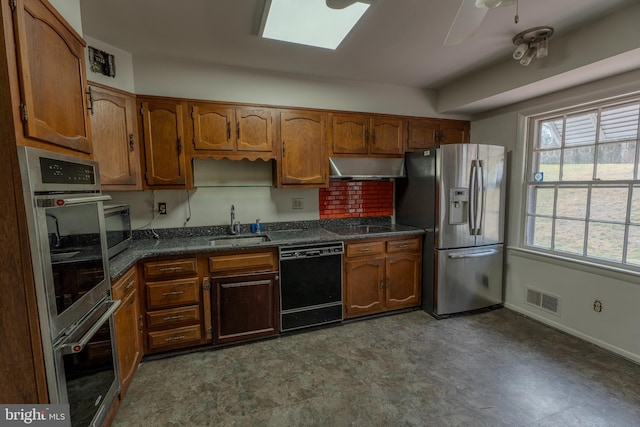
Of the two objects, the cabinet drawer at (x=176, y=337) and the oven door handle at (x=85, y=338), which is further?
the cabinet drawer at (x=176, y=337)

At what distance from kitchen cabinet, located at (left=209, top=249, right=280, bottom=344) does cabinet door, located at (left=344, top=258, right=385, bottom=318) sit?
2.34 feet

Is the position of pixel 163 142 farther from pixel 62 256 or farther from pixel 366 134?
pixel 366 134

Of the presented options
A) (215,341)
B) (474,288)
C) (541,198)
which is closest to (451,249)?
(474,288)

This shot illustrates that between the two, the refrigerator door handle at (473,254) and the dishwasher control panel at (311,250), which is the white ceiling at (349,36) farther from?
the refrigerator door handle at (473,254)

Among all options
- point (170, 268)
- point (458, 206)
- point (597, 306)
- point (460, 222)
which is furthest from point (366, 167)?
point (597, 306)

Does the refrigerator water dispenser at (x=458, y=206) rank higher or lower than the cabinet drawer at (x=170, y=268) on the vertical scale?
higher

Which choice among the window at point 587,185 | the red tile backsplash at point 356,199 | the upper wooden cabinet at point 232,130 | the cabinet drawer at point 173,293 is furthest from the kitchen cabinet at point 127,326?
the window at point 587,185

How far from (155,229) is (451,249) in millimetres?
2915

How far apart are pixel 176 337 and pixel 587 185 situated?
12.3 feet

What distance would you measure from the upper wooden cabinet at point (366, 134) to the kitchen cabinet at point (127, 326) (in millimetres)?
2098

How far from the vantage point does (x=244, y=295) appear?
2.45 m

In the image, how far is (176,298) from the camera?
229 cm

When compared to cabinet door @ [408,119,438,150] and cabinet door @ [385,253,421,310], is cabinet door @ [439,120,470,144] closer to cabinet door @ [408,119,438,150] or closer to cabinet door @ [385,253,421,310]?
cabinet door @ [408,119,438,150]

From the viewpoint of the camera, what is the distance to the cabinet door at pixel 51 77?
3.37 feet
